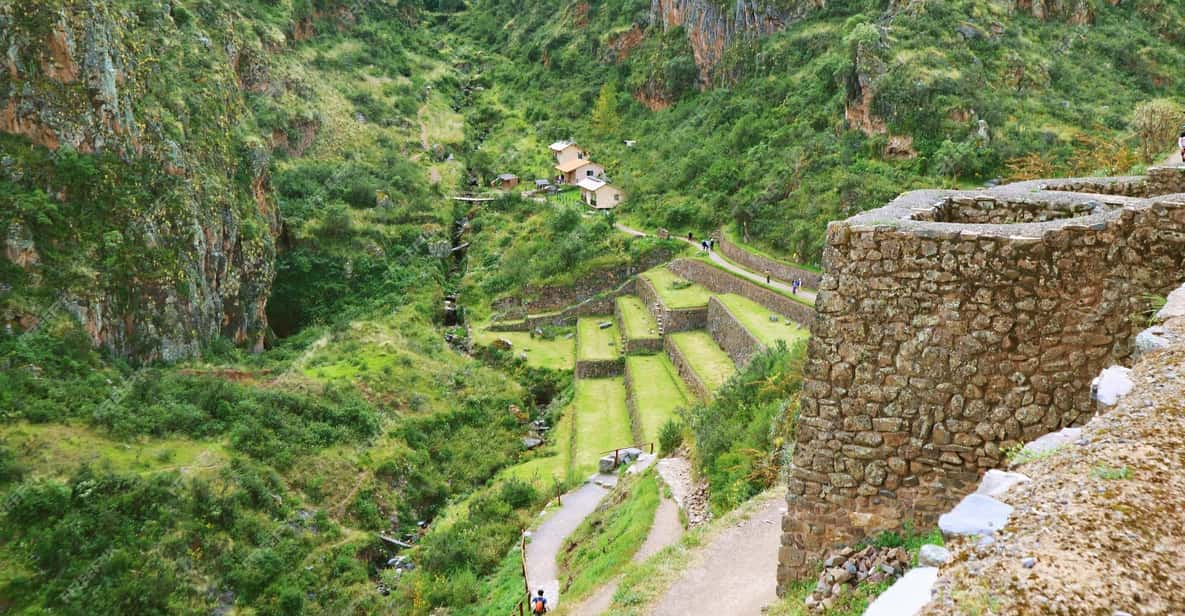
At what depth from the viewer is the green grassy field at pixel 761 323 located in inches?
1040

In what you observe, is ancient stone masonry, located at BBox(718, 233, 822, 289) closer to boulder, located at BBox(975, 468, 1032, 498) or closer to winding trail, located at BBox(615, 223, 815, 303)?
winding trail, located at BBox(615, 223, 815, 303)

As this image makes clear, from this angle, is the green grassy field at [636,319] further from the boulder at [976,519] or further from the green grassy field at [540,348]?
the boulder at [976,519]

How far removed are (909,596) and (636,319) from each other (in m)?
31.7

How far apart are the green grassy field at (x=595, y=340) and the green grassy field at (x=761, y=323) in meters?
5.11

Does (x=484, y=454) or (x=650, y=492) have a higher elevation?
(x=650, y=492)

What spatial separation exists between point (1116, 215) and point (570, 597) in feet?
33.5

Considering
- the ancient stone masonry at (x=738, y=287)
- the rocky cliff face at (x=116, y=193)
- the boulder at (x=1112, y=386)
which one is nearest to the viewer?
the boulder at (x=1112, y=386)

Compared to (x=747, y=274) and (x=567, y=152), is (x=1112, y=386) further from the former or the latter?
(x=567, y=152)

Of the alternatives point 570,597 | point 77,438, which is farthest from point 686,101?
point 570,597

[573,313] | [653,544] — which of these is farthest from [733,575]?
[573,313]

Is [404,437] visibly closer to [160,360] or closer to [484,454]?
[484,454]

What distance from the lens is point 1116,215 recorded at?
244 inches

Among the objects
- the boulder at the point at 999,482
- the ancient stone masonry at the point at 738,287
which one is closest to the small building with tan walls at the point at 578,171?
the ancient stone masonry at the point at 738,287

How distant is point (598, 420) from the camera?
27688 millimetres
